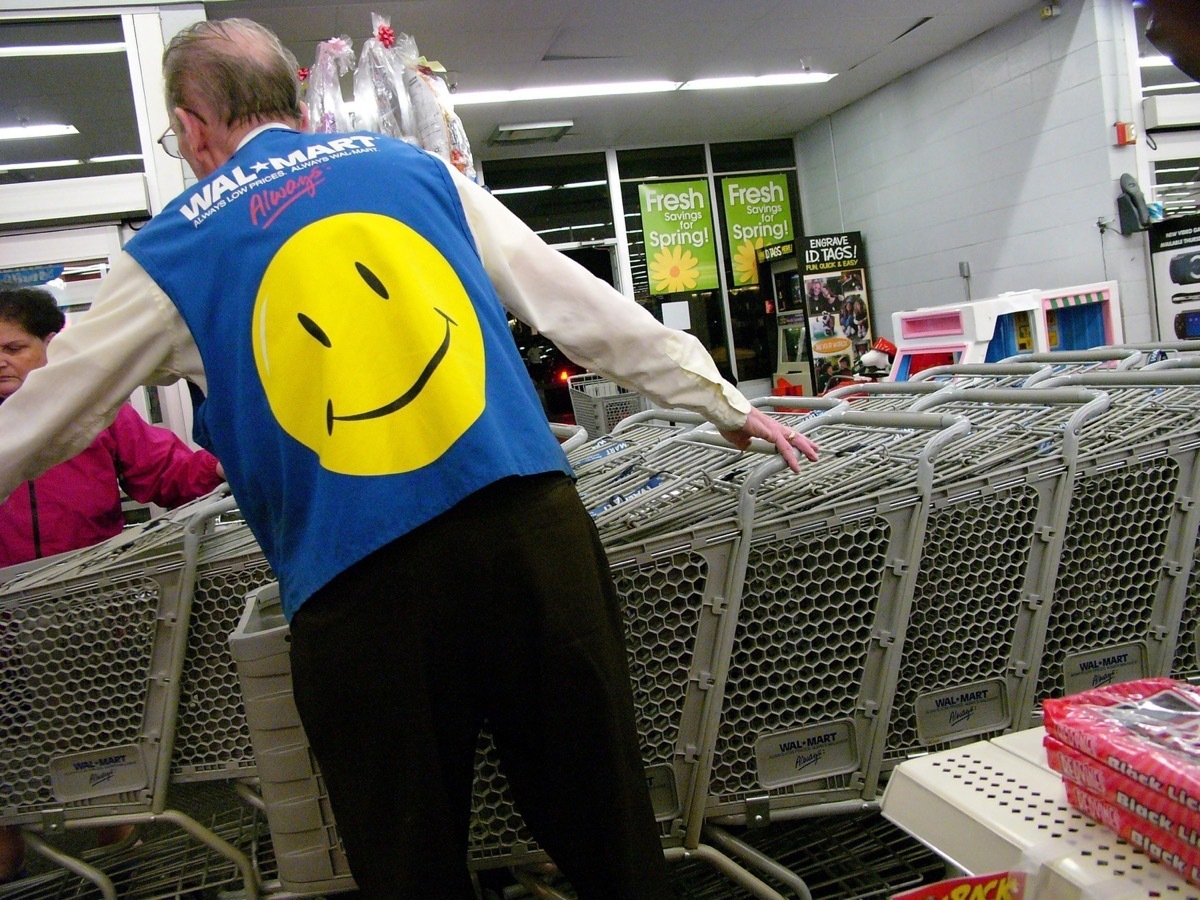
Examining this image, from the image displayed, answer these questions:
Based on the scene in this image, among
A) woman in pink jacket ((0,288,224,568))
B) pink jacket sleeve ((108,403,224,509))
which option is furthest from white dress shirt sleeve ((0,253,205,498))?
pink jacket sleeve ((108,403,224,509))

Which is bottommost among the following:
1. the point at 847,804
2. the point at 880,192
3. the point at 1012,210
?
the point at 847,804

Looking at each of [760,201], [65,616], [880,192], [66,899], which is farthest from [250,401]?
[760,201]

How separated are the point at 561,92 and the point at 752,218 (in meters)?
4.02

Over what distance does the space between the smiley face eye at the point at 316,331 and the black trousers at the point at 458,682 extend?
31 centimetres

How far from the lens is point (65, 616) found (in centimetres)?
223

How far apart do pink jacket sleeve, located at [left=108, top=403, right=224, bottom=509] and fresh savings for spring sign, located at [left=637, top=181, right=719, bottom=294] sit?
8995mm

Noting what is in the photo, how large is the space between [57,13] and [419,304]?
15.1 ft

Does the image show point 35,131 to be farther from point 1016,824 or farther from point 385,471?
point 1016,824

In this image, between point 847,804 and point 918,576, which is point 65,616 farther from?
point 918,576

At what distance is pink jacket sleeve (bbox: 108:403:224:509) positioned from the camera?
2887 mm

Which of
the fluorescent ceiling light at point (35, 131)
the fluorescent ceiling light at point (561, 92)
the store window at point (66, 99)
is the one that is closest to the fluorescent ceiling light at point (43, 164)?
the store window at point (66, 99)

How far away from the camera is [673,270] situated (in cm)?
1158

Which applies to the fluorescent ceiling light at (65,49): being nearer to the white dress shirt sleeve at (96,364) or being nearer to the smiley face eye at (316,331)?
the white dress shirt sleeve at (96,364)

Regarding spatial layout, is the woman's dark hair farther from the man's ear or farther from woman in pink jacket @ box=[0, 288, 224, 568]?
the man's ear
